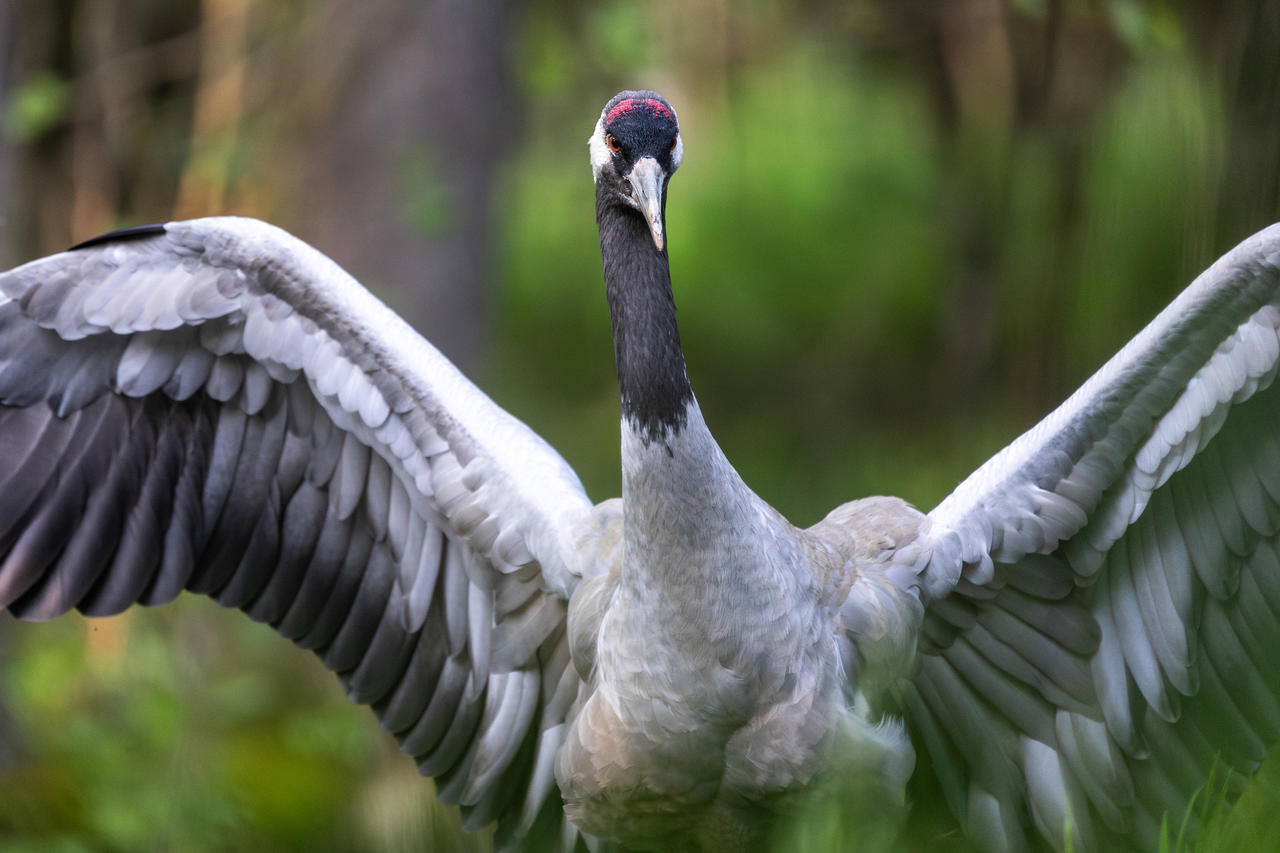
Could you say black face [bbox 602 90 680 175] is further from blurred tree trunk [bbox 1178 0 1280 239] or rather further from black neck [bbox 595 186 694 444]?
blurred tree trunk [bbox 1178 0 1280 239]

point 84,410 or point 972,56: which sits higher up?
point 972,56

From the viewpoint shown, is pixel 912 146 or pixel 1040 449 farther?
pixel 912 146

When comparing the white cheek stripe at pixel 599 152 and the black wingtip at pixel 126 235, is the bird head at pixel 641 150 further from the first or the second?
the black wingtip at pixel 126 235

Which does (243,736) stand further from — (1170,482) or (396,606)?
(1170,482)

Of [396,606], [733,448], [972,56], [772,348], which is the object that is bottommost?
[396,606]

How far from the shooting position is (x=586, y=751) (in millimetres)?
2809

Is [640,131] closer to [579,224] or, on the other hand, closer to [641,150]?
[641,150]

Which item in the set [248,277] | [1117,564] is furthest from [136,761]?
[1117,564]

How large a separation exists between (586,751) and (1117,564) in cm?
112

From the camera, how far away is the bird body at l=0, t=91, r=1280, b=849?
268cm

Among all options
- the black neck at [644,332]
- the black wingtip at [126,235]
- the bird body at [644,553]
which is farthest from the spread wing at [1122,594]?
the black wingtip at [126,235]

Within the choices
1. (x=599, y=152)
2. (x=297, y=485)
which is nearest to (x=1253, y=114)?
(x=599, y=152)

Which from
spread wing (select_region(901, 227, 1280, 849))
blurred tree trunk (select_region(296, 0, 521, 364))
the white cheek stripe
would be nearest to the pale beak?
the white cheek stripe

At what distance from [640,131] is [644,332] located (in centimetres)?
37
